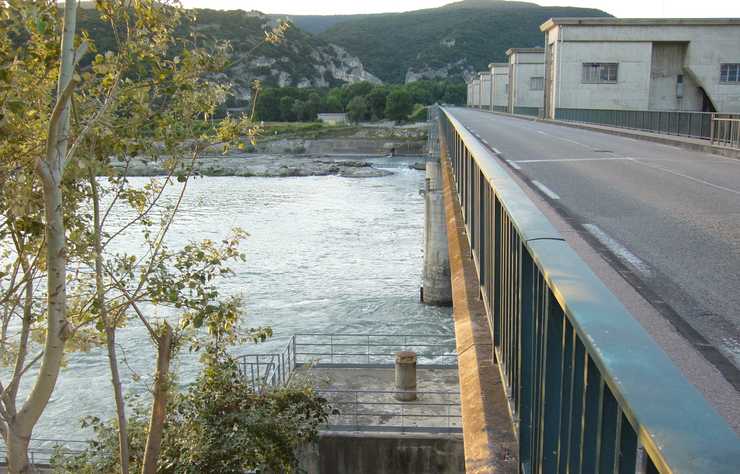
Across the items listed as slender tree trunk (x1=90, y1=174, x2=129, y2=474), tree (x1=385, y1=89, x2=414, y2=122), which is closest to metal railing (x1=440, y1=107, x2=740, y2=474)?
slender tree trunk (x1=90, y1=174, x2=129, y2=474)

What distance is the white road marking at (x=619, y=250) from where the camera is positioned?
6558 millimetres

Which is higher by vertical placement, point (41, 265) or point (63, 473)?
point (41, 265)

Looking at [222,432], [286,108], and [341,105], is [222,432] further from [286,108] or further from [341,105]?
[341,105]

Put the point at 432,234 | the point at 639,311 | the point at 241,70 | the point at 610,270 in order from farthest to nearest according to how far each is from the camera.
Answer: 1. the point at 241,70
2. the point at 432,234
3. the point at 610,270
4. the point at 639,311

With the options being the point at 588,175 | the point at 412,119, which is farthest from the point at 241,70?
the point at 588,175

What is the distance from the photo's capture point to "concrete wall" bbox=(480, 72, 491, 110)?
9875 cm

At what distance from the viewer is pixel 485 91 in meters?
103

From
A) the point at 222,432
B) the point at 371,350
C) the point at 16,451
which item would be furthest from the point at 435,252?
the point at 16,451

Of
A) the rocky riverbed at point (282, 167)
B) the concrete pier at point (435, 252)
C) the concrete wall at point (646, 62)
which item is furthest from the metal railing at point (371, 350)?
the rocky riverbed at point (282, 167)

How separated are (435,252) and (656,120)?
39.2 ft

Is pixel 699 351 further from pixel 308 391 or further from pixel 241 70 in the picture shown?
pixel 241 70

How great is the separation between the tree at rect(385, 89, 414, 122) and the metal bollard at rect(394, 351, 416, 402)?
107 m

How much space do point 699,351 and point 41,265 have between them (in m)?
6.84

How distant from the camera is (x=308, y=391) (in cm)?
1295
